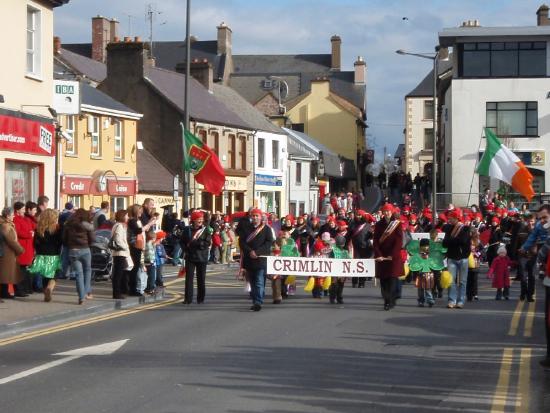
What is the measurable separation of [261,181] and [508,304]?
36.5 metres

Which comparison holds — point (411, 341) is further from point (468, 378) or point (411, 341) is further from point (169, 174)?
point (169, 174)

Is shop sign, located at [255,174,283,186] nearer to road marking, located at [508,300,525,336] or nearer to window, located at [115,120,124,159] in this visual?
window, located at [115,120,124,159]

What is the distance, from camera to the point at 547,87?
2180 inches

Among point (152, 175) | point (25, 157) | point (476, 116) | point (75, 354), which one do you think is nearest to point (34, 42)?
point (25, 157)

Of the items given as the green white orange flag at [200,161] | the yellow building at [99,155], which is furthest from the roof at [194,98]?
the green white orange flag at [200,161]

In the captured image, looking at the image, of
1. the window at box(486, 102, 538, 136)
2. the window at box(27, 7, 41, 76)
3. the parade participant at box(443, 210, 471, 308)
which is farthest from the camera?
the window at box(486, 102, 538, 136)

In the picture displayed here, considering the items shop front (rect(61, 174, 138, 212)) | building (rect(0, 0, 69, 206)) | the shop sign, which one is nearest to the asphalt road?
building (rect(0, 0, 69, 206))

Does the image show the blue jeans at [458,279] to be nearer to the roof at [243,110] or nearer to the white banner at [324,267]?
the white banner at [324,267]

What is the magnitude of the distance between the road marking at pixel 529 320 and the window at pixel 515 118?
119 feet

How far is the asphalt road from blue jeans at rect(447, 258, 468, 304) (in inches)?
29.9

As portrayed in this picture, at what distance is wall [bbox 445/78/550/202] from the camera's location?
55469 mm

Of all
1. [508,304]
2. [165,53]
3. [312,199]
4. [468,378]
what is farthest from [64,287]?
[165,53]

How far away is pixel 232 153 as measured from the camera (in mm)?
53281

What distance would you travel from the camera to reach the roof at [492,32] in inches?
2159
